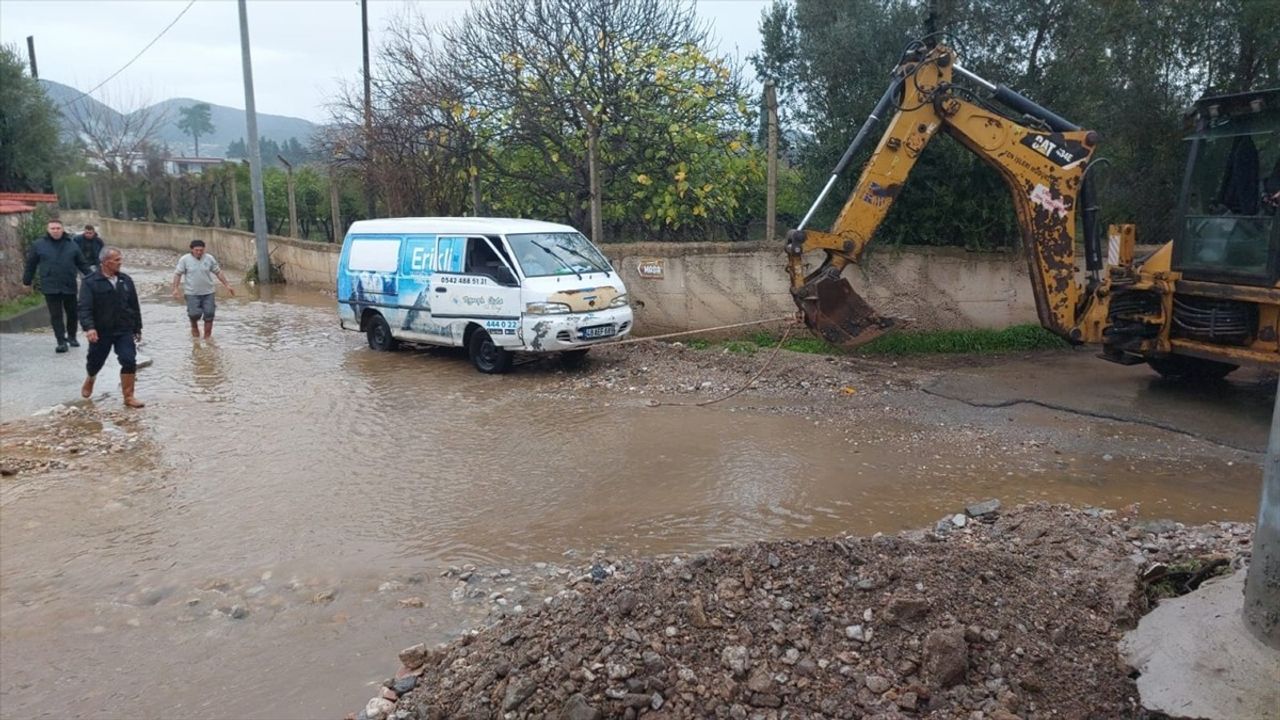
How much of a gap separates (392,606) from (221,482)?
306 centimetres

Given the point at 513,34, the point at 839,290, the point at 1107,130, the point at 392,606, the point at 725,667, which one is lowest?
the point at 392,606

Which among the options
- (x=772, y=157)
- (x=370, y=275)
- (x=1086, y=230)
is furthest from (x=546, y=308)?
(x=1086, y=230)

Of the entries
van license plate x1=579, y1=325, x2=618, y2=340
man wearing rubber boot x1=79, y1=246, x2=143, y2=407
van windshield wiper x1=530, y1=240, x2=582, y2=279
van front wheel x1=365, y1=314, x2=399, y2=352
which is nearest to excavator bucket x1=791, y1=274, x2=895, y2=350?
van license plate x1=579, y1=325, x2=618, y2=340

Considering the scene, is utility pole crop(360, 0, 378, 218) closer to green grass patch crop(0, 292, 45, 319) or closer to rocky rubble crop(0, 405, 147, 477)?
green grass patch crop(0, 292, 45, 319)

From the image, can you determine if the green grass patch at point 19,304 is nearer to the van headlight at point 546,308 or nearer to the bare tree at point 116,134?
the van headlight at point 546,308

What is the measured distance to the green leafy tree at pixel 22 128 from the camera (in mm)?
22594

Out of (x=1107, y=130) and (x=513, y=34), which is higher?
(x=513, y=34)

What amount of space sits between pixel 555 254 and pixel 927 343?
16.5ft

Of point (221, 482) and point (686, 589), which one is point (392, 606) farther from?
point (221, 482)

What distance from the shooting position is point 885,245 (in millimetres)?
12156

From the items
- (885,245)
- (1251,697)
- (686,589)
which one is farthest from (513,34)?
(1251,697)

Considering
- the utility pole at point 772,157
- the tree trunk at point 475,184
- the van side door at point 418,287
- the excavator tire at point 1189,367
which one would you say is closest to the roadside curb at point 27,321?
the van side door at point 418,287

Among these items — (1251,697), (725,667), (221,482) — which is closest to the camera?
(1251,697)

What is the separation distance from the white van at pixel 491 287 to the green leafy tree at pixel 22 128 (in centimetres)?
1577
